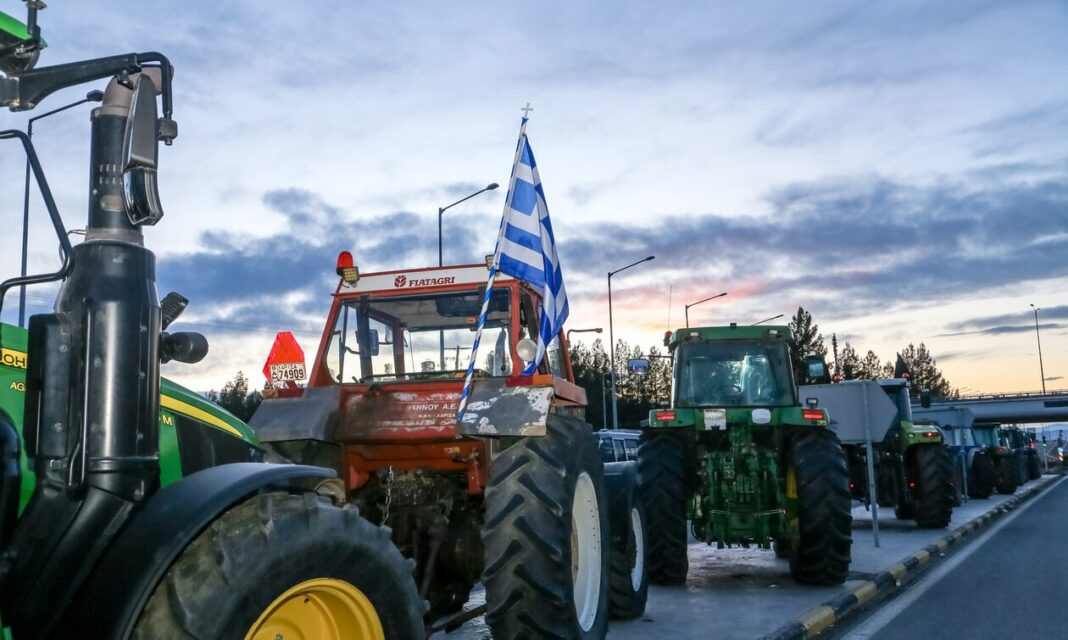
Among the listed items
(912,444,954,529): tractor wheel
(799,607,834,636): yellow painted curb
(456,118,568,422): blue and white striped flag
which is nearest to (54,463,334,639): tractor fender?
(456,118,568,422): blue and white striped flag

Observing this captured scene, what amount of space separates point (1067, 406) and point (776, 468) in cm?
7248

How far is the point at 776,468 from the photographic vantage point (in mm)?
10016

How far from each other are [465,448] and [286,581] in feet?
10.4

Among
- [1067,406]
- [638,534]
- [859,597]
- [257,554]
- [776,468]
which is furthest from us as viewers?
[1067,406]

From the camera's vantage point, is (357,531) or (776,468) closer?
(357,531)

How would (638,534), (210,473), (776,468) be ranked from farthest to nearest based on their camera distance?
(776,468) < (638,534) < (210,473)

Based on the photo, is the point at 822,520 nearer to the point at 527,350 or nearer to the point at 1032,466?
the point at 527,350

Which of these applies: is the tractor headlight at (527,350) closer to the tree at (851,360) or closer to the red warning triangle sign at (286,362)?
the red warning triangle sign at (286,362)

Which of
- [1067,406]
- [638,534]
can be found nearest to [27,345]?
[638,534]

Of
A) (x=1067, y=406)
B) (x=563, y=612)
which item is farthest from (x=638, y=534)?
(x=1067, y=406)

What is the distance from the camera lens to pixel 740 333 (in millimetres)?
11000

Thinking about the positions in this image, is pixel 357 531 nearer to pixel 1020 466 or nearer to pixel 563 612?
pixel 563 612

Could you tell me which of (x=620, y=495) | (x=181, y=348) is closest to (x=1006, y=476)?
(x=620, y=495)

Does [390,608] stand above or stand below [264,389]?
below
